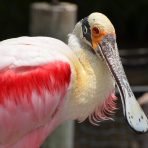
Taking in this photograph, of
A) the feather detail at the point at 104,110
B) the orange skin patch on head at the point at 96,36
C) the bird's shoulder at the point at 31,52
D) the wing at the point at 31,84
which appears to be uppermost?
the orange skin patch on head at the point at 96,36

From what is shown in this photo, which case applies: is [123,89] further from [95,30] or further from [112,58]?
[95,30]

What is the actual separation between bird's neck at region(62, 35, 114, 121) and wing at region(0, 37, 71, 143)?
Answer: 62 millimetres

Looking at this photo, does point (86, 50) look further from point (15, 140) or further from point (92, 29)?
point (15, 140)

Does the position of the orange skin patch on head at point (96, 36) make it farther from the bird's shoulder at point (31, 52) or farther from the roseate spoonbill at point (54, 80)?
the bird's shoulder at point (31, 52)

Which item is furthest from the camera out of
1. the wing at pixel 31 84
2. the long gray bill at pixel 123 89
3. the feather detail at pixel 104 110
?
the feather detail at pixel 104 110

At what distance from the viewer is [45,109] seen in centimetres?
392

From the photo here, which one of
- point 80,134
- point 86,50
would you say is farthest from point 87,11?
point 86,50

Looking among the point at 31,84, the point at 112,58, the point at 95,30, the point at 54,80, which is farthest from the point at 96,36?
the point at 31,84

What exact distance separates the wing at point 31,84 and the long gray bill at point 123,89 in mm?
223

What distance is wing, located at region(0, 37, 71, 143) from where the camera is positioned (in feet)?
12.6

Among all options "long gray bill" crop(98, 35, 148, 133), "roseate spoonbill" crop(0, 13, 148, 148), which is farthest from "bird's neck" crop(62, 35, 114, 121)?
"long gray bill" crop(98, 35, 148, 133)

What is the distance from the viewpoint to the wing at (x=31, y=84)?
383cm

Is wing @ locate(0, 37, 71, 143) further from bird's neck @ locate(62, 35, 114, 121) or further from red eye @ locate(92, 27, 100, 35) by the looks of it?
red eye @ locate(92, 27, 100, 35)

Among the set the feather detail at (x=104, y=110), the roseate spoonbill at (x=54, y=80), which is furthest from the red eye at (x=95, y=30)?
the feather detail at (x=104, y=110)
